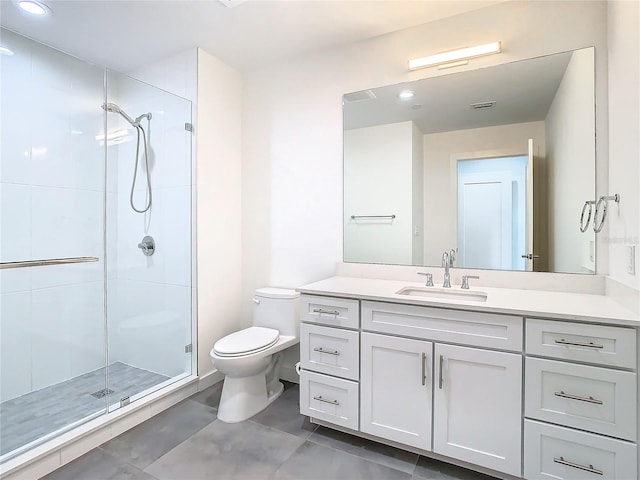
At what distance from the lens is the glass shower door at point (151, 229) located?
2.40 metres

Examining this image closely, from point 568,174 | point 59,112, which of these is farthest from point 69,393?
point 568,174

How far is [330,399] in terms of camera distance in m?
1.83

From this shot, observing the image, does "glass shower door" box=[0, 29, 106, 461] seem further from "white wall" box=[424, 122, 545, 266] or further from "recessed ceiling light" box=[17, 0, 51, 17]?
"white wall" box=[424, 122, 545, 266]

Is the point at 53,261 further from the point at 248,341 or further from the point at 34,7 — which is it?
the point at 34,7

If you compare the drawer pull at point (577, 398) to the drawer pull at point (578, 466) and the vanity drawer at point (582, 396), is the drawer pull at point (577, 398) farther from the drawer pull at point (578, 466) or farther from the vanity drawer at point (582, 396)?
the drawer pull at point (578, 466)

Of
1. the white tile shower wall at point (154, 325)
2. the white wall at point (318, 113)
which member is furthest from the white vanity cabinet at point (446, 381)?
the white tile shower wall at point (154, 325)

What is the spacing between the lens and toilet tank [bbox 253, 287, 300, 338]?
92.7 inches

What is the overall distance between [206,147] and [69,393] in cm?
191

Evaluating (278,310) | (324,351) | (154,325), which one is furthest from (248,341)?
(154,325)

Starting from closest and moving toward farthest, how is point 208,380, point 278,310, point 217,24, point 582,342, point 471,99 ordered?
point 582,342 < point 471,99 < point 217,24 < point 278,310 < point 208,380

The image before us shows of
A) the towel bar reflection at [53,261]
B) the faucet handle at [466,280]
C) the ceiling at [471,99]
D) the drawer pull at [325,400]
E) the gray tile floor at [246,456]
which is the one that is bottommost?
the gray tile floor at [246,456]

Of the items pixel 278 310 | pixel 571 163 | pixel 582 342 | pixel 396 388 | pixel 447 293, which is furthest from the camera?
pixel 278 310

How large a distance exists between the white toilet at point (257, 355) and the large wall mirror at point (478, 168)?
65 centimetres

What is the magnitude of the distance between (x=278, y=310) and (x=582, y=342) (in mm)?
1728
